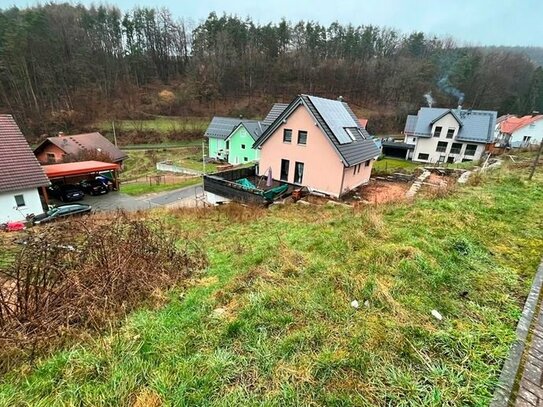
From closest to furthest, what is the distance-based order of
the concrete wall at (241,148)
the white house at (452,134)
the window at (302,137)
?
the window at (302,137) → the white house at (452,134) → the concrete wall at (241,148)

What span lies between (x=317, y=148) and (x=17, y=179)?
19568 millimetres

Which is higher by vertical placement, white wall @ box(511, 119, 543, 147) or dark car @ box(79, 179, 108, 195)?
white wall @ box(511, 119, 543, 147)

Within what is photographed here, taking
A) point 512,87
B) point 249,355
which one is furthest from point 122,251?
point 512,87

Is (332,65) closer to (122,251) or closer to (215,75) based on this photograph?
(215,75)

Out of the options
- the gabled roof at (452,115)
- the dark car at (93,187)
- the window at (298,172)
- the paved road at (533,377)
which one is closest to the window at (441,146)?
the gabled roof at (452,115)

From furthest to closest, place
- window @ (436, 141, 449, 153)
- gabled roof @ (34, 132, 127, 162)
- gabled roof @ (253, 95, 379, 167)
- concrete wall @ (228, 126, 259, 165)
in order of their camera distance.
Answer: concrete wall @ (228, 126, 259, 165), window @ (436, 141, 449, 153), gabled roof @ (34, 132, 127, 162), gabled roof @ (253, 95, 379, 167)

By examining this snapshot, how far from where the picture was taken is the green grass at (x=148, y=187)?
25.9 metres

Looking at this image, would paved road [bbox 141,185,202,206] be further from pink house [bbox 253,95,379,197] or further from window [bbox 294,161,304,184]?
window [bbox 294,161,304,184]

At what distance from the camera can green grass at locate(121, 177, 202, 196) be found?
2586cm

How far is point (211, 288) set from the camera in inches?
213

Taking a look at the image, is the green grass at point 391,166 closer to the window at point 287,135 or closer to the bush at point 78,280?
the window at point 287,135

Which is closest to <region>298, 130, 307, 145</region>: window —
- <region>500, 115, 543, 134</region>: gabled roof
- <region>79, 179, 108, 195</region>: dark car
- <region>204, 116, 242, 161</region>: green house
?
<region>79, 179, 108, 195</region>: dark car

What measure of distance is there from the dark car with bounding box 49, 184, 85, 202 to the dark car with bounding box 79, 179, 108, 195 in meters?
0.96

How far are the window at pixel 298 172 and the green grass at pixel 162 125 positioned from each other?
38475 mm
